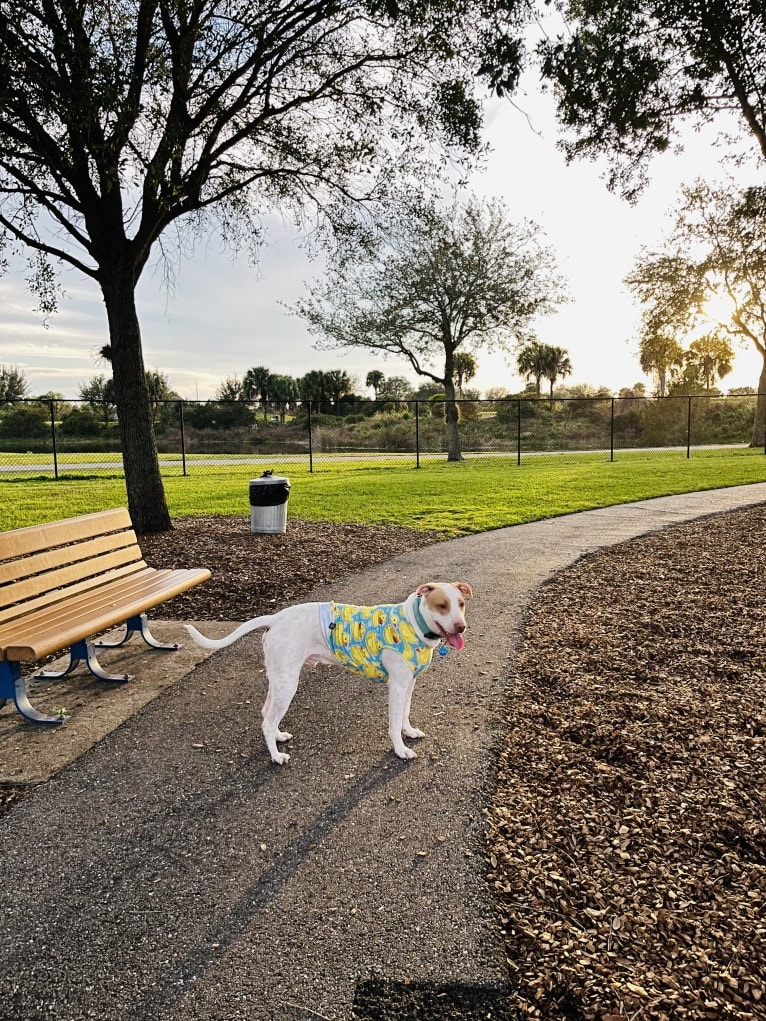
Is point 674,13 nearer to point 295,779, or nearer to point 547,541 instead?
point 547,541

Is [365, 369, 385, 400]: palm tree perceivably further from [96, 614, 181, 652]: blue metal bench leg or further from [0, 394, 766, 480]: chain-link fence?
[96, 614, 181, 652]: blue metal bench leg

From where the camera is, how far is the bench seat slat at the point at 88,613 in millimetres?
3531

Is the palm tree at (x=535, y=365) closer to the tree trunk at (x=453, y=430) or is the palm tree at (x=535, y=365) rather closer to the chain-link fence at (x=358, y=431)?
the chain-link fence at (x=358, y=431)

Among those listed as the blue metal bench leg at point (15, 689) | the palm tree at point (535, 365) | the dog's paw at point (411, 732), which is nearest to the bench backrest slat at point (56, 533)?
the blue metal bench leg at point (15, 689)

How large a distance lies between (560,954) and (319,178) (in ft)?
34.8

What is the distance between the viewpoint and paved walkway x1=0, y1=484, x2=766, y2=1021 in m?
2.01

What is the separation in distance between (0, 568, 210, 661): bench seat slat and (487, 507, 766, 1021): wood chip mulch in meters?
2.54

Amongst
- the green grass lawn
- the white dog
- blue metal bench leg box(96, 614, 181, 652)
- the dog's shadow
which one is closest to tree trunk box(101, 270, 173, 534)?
the green grass lawn

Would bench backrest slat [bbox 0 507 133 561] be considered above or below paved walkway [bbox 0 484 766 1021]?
above

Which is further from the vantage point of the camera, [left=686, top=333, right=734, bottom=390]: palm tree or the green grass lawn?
[left=686, top=333, right=734, bottom=390]: palm tree

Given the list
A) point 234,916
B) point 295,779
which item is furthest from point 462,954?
point 295,779

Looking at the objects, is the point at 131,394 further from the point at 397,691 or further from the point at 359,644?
the point at 397,691

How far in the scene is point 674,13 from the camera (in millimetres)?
8062

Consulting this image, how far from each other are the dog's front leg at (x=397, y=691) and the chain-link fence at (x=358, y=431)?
19.4 metres
